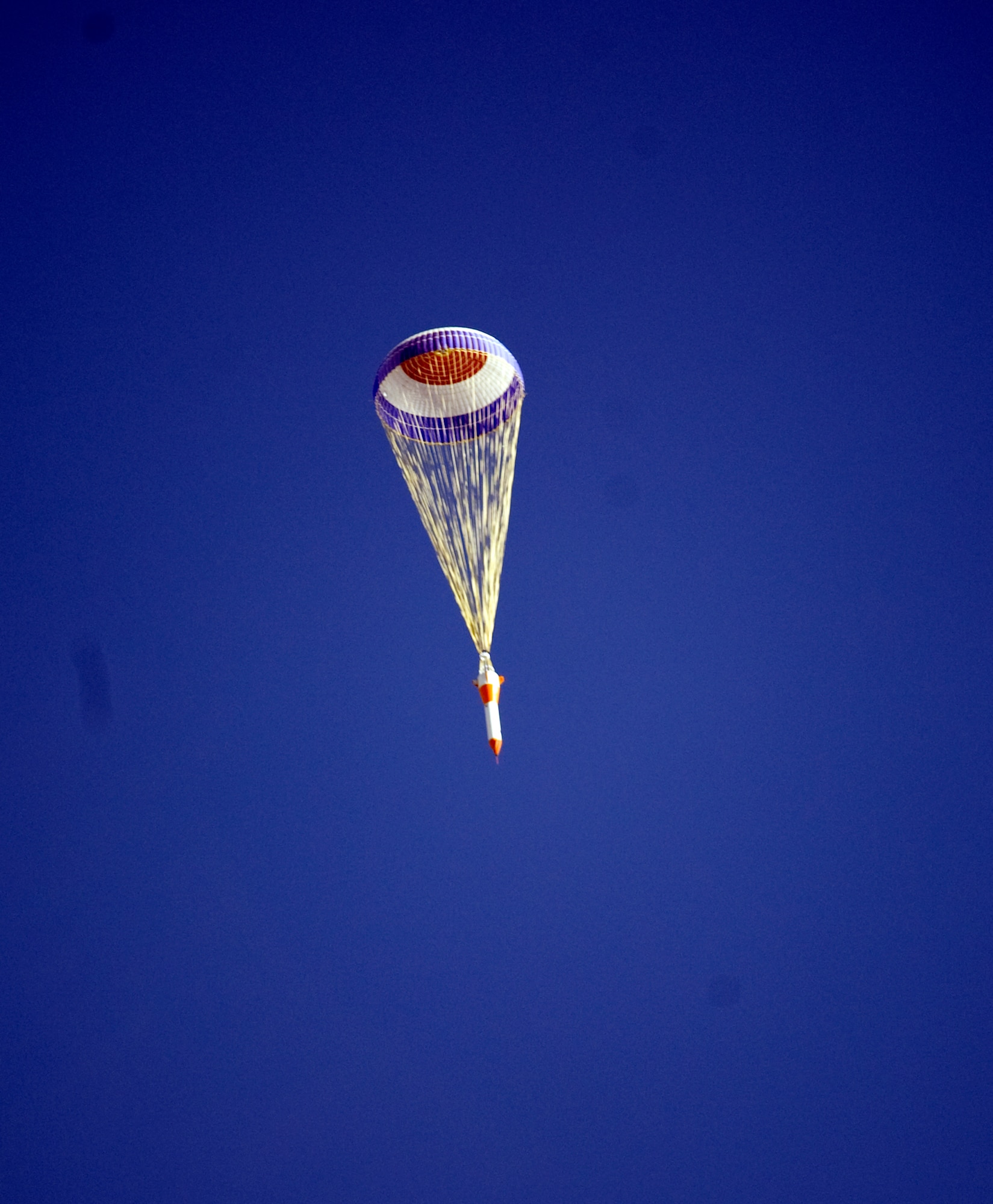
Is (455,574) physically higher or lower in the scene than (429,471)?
lower

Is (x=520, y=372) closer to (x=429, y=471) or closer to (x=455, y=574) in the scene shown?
(x=429, y=471)

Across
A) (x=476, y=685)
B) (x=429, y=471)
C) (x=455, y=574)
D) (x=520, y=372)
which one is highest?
(x=520, y=372)

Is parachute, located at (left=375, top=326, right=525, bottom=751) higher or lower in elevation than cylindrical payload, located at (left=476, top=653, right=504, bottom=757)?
higher

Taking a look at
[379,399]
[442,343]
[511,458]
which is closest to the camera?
[442,343]

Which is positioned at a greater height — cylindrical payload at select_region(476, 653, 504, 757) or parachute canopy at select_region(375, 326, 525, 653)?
parachute canopy at select_region(375, 326, 525, 653)

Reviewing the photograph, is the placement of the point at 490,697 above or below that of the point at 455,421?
below

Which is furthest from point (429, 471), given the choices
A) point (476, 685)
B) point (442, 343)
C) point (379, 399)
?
point (476, 685)

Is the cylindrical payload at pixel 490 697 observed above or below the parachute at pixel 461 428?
below

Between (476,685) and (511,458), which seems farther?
(511,458)
